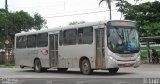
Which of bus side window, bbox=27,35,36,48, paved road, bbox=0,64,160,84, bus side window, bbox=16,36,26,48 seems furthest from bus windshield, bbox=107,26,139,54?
bus side window, bbox=16,36,26,48

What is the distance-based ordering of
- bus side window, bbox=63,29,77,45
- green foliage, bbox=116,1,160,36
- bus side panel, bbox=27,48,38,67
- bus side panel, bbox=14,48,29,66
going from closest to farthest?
bus side window, bbox=63,29,77,45, bus side panel, bbox=27,48,38,67, bus side panel, bbox=14,48,29,66, green foliage, bbox=116,1,160,36

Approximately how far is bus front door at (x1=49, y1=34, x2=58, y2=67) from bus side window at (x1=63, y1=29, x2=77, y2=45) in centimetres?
132

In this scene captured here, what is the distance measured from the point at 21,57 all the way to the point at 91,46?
10.5 m

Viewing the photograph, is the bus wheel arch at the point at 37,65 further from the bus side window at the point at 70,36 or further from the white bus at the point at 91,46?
the bus side window at the point at 70,36

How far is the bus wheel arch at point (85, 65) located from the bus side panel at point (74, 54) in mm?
257

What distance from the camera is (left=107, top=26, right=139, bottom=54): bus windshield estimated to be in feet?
77.7

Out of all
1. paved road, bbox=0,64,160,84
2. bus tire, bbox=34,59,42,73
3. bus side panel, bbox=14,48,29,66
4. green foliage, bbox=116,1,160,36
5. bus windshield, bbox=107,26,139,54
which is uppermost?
green foliage, bbox=116,1,160,36

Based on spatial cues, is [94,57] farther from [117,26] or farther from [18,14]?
[18,14]

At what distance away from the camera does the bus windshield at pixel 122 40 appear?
77.7 feet

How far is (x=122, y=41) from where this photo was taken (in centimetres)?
2386

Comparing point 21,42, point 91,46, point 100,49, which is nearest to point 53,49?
point 91,46

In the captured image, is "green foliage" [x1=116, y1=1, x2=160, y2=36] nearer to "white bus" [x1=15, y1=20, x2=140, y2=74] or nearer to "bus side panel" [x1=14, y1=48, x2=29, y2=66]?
"bus side panel" [x1=14, y1=48, x2=29, y2=66]

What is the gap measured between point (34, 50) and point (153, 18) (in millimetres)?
18856

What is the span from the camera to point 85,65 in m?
25.3
